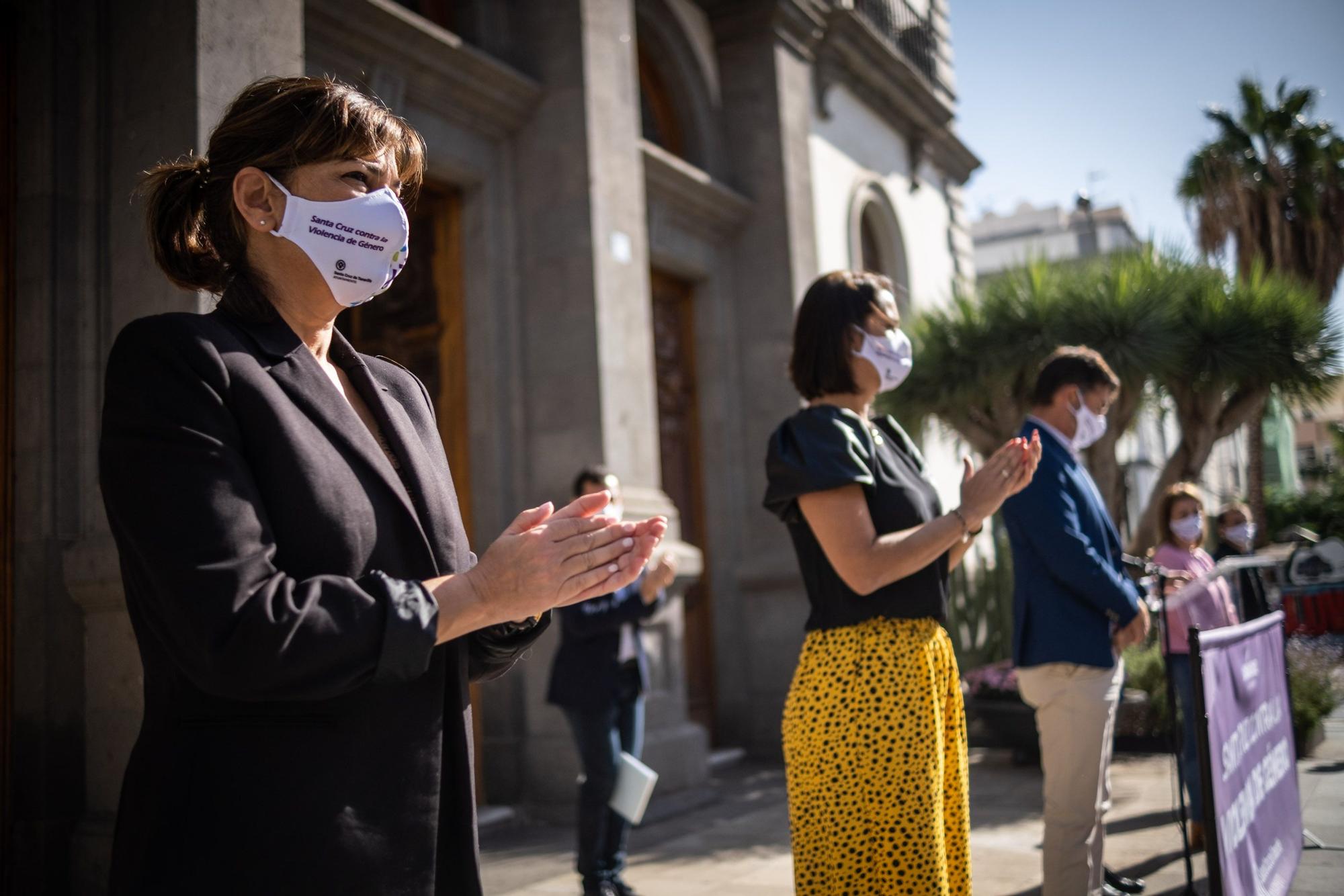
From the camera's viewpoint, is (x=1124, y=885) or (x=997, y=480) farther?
(x=1124, y=885)

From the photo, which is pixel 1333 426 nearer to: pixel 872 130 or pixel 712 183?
pixel 872 130

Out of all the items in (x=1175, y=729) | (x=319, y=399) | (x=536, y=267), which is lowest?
(x=1175, y=729)

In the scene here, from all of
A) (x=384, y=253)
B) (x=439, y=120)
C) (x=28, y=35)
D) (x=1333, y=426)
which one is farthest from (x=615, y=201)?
(x=1333, y=426)

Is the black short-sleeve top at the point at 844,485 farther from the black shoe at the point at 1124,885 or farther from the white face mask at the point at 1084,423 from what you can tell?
the black shoe at the point at 1124,885

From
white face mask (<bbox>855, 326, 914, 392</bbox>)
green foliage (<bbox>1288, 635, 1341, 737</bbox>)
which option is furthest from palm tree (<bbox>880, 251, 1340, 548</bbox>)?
white face mask (<bbox>855, 326, 914, 392</bbox>)

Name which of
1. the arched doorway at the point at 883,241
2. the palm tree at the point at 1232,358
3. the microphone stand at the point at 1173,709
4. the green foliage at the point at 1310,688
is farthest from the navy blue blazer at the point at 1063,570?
the arched doorway at the point at 883,241

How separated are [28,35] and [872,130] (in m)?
9.95

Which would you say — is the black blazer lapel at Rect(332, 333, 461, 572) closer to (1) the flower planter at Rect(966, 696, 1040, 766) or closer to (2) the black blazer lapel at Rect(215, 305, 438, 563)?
(2) the black blazer lapel at Rect(215, 305, 438, 563)

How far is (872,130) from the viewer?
13.2m

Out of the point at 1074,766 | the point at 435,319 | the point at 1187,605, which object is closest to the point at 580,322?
the point at 435,319

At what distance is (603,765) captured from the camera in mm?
5344

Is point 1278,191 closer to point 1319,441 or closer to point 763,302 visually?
point 763,302

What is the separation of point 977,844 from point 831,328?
4.04 metres

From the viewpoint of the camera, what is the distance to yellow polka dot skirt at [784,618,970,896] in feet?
8.95
